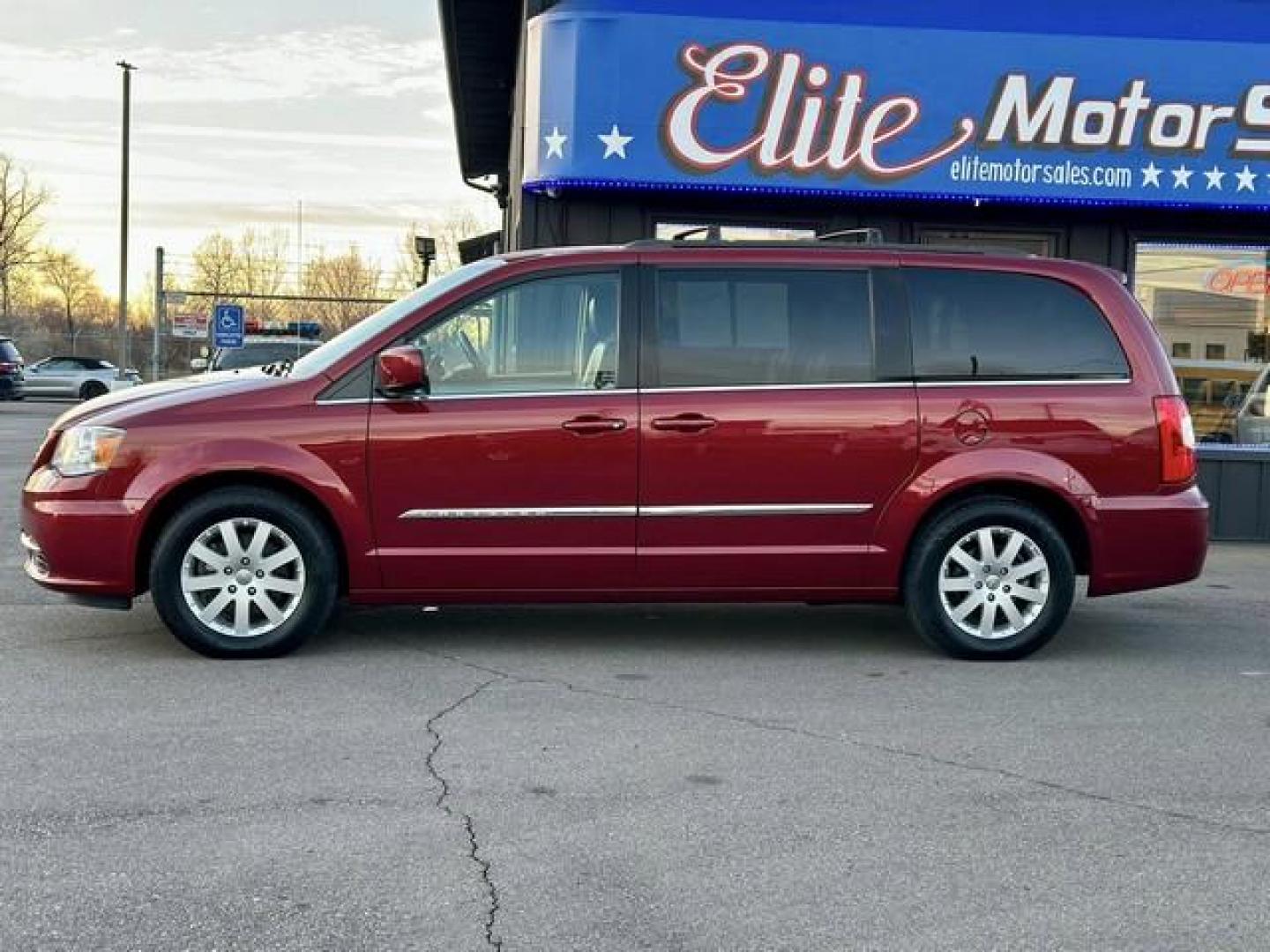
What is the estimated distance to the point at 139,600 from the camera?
A: 283 inches

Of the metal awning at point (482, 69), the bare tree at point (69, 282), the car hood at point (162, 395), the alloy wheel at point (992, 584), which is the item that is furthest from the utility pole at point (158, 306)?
the bare tree at point (69, 282)

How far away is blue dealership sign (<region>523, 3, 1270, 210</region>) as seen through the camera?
10.7 metres

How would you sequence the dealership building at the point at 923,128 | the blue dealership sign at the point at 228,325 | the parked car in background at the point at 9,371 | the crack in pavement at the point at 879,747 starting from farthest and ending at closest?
the parked car in background at the point at 9,371
the blue dealership sign at the point at 228,325
the dealership building at the point at 923,128
the crack in pavement at the point at 879,747

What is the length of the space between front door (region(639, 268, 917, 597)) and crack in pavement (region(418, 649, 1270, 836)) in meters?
0.76

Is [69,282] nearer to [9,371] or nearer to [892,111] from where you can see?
[9,371]

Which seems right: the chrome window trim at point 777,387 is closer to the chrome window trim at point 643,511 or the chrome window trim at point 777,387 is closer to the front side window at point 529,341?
the front side window at point 529,341

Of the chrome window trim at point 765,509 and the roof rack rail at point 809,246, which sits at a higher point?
the roof rack rail at point 809,246

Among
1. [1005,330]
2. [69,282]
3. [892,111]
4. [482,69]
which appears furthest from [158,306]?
[69,282]

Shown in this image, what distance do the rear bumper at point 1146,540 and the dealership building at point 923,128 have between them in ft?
15.8

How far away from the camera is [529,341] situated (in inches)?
233

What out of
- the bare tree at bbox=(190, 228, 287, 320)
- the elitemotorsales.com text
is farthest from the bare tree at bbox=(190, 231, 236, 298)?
the elitemotorsales.com text

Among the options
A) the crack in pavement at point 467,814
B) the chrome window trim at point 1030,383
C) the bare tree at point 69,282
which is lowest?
the crack in pavement at point 467,814

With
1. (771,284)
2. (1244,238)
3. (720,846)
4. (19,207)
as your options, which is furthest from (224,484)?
(19,207)

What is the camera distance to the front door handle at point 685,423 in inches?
231
